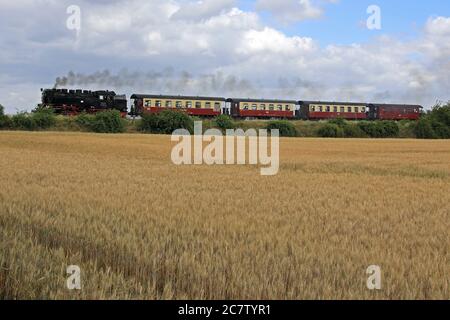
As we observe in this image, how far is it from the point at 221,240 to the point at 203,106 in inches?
2056

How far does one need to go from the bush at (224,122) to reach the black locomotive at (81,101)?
35.6ft

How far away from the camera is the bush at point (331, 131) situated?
6438cm

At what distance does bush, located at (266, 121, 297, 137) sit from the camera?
199ft

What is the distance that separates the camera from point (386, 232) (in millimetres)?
8188

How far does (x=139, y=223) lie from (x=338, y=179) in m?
11.0

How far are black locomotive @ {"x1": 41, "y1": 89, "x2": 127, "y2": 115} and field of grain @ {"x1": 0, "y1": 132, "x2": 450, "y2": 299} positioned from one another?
134 feet

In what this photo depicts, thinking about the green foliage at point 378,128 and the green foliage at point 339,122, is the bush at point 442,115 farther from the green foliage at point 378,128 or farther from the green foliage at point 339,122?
the green foliage at point 339,122

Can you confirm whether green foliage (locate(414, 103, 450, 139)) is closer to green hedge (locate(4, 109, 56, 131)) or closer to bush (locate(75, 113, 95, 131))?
bush (locate(75, 113, 95, 131))

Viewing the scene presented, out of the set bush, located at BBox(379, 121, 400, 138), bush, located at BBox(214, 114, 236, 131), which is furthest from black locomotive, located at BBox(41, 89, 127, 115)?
bush, located at BBox(379, 121, 400, 138)

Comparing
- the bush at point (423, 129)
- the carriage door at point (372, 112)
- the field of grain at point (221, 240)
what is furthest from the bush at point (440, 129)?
the field of grain at point (221, 240)

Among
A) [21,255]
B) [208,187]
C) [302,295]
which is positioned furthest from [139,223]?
[208,187]

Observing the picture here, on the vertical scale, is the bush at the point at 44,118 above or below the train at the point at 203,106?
below

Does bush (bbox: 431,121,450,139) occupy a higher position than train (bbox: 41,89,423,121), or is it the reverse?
train (bbox: 41,89,423,121)
